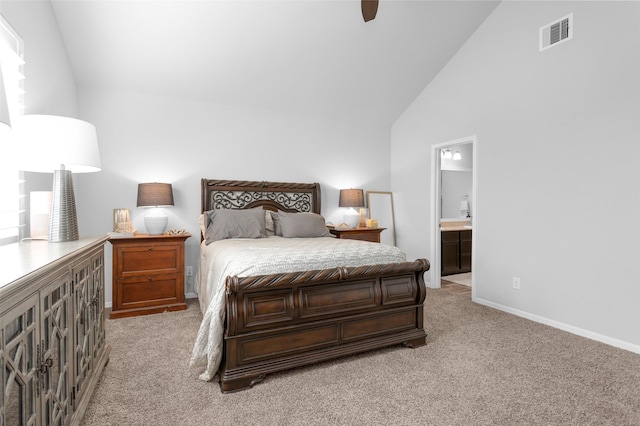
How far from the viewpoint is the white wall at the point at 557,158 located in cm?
280

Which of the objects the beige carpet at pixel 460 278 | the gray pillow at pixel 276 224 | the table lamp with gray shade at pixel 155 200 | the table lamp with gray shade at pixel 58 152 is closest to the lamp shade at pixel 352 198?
the gray pillow at pixel 276 224

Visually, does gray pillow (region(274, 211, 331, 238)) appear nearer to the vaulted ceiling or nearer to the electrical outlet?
the vaulted ceiling

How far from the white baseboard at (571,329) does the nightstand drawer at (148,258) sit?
144 inches

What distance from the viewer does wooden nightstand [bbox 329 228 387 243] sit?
15.1 ft

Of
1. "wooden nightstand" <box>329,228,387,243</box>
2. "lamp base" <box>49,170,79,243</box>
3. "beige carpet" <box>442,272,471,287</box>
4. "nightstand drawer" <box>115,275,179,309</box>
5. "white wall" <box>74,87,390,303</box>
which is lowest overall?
"beige carpet" <box>442,272,471,287</box>

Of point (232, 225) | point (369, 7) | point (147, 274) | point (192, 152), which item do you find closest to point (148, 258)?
point (147, 274)

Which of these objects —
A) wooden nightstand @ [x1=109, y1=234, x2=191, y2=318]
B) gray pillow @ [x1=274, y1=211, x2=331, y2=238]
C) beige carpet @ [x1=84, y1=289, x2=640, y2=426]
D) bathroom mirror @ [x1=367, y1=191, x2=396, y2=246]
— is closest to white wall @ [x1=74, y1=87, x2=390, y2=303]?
bathroom mirror @ [x1=367, y1=191, x2=396, y2=246]

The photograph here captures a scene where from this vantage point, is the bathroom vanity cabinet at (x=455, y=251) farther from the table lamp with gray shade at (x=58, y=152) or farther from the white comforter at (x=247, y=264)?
the table lamp with gray shade at (x=58, y=152)

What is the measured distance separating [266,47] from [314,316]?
9.70 feet

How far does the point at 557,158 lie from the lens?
325 centimetres

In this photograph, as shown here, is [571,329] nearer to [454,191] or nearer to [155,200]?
[454,191]

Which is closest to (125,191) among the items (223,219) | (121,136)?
(121,136)

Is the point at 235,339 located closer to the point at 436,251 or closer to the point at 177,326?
the point at 177,326

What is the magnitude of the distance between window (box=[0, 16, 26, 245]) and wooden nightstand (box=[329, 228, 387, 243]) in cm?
330
